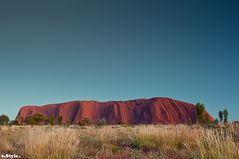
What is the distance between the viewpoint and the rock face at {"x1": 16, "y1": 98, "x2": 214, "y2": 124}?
4961 inches

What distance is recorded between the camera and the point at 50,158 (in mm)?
5973

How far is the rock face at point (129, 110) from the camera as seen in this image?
413 ft

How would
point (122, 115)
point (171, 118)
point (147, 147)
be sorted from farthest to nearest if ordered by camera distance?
point (122, 115), point (171, 118), point (147, 147)

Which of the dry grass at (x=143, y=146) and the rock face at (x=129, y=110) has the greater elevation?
Answer: the rock face at (x=129, y=110)

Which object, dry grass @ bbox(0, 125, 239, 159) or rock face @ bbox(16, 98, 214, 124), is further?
rock face @ bbox(16, 98, 214, 124)

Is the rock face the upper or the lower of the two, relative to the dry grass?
upper

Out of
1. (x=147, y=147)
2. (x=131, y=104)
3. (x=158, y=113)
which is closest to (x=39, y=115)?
(x=147, y=147)

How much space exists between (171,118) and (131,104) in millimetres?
25901

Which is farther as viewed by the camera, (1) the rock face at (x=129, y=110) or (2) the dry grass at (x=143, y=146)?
(1) the rock face at (x=129, y=110)

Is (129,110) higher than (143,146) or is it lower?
higher

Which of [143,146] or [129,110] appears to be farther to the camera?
[129,110]

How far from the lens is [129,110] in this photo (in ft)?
454

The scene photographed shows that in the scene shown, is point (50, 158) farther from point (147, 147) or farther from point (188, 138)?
point (188, 138)

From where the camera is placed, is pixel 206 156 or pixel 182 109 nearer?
pixel 206 156
